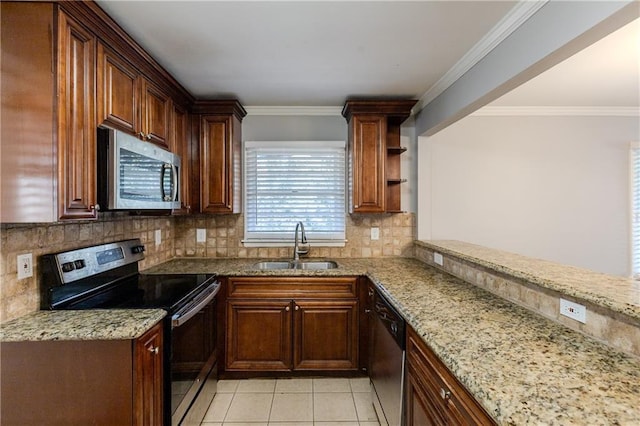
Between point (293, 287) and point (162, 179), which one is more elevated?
point (162, 179)

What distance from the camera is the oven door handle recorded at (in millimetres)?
1654

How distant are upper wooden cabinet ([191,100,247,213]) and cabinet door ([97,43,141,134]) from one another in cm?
86

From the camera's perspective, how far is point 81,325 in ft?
4.44

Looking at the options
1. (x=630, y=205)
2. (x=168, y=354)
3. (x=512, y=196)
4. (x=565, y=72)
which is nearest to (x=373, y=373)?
(x=168, y=354)

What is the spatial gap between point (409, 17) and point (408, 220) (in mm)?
1918

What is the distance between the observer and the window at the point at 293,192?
3.13m

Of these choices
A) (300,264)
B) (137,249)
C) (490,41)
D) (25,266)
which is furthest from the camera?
(300,264)

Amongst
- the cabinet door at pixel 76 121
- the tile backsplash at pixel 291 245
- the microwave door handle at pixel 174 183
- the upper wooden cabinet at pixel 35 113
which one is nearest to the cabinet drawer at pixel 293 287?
the tile backsplash at pixel 291 245

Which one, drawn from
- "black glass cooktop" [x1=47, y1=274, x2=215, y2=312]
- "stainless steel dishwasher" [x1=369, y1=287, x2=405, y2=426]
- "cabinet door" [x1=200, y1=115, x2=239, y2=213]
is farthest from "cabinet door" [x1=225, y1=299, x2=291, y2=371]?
"cabinet door" [x1=200, y1=115, x2=239, y2=213]

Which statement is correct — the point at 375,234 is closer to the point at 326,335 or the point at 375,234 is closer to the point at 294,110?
the point at 326,335

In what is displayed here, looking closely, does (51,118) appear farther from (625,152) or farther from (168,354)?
(625,152)

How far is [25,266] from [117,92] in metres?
0.97

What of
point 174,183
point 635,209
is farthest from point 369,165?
point 635,209

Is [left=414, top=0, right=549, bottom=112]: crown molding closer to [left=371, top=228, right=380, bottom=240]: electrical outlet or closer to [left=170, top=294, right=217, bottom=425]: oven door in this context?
[left=371, top=228, right=380, bottom=240]: electrical outlet
